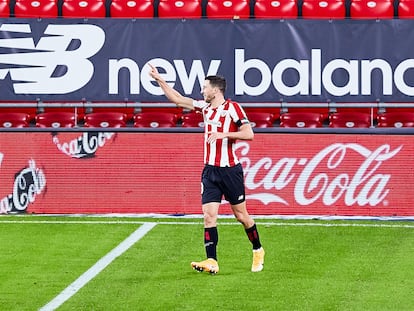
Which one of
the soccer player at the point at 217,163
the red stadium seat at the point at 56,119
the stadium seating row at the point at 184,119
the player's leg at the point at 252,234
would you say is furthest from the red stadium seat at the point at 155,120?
the player's leg at the point at 252,234

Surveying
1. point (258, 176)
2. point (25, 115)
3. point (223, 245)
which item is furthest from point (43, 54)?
point (223, 245)

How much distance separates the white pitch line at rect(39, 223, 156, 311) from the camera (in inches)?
415

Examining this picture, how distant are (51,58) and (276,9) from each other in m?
3.90

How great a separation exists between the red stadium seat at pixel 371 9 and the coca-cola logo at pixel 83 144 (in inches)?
238

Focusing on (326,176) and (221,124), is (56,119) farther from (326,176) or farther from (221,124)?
(221,124)

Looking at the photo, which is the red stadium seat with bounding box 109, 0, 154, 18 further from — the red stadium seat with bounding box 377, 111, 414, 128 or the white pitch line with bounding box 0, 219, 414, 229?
the white pitch line with bounding box 0, 219, 414, 229

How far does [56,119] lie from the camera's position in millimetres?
19672

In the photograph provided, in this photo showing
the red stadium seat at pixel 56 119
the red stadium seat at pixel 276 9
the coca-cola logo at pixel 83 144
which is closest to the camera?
the coca-cola logo at pixel 83 144

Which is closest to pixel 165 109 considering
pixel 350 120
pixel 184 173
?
pixel 350 120

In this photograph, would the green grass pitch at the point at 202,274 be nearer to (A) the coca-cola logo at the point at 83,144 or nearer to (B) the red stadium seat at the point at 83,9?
(A) the coca-cola logo at the point at 83,144

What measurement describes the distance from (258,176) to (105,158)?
82.6 inches

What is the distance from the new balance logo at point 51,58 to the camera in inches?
775

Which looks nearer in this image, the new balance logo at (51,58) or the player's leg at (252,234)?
the player's leg at (252,234)

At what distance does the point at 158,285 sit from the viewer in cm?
1129
